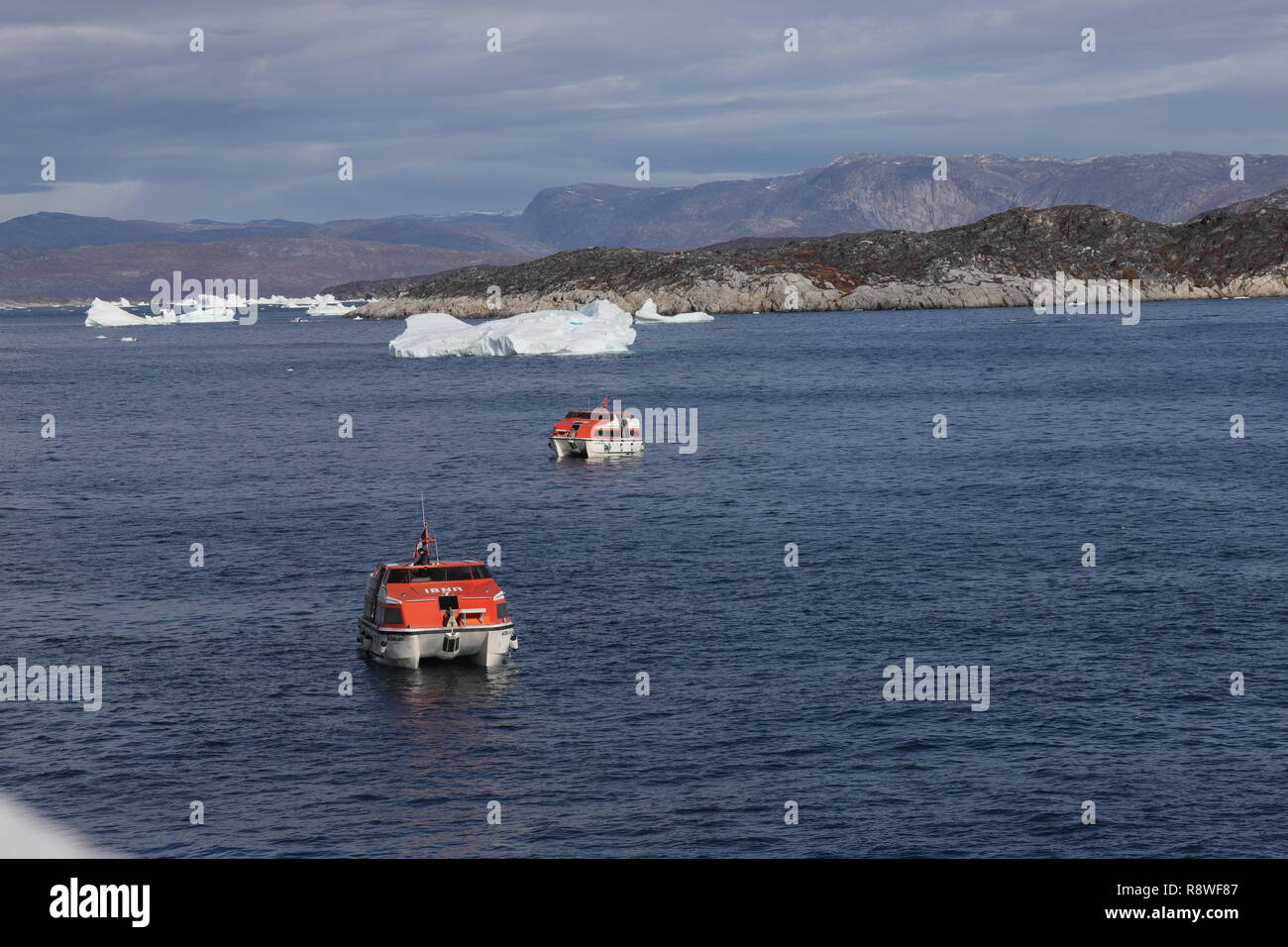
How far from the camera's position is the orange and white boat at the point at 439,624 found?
1366 inches

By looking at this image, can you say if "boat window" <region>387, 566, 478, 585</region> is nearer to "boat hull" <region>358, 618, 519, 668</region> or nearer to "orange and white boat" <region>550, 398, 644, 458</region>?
"boat hull" <region>358, 618, 519, 668</region>

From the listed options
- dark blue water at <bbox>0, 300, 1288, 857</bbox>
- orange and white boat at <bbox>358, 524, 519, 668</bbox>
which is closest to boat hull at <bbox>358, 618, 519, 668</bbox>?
orange and white boat at <bbox>358, 524, 519, 668</bbox>

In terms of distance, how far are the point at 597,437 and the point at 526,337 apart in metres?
70.8

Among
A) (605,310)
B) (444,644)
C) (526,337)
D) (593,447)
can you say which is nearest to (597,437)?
(593,447)

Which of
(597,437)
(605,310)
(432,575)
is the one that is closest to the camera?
(432,575)

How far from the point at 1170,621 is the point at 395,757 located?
2123cm

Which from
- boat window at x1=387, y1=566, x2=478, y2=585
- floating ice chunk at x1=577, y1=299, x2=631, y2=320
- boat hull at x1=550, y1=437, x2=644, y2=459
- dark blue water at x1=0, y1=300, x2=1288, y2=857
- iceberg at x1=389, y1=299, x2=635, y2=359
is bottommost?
dark blue water at x1=0, y1=300, x2=1288, y2=857

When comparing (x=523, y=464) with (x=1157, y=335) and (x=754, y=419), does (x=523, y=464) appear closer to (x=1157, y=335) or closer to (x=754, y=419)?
(x=754, y=419)

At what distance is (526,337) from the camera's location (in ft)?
474

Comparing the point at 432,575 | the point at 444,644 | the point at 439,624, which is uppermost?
the point at 432,575

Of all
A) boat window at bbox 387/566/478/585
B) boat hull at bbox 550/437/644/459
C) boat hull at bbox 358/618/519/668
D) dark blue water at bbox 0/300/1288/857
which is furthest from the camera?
boat hull at bbox 550/437/644/459

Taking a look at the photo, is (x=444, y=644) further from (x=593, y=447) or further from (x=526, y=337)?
(x=526, y=337)

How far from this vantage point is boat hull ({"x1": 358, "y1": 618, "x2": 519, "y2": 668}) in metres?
34.6
